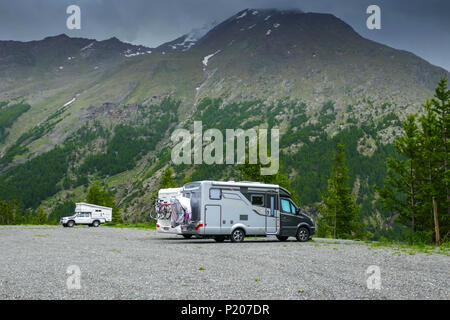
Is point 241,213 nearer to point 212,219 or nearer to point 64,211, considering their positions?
point 212,219

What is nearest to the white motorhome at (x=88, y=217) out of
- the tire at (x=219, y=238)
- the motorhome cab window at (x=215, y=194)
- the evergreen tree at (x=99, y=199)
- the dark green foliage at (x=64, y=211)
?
the evergreen tree at (x=99, y=199)

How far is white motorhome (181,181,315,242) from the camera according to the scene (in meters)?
22.1

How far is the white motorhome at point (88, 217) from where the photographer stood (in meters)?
52.2

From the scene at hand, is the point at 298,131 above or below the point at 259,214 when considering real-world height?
above

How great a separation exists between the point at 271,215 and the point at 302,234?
8.35ft

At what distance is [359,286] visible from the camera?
9.43 metres

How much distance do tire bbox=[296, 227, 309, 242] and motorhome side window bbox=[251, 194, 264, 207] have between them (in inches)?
121

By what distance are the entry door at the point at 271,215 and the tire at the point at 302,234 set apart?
5.55ft

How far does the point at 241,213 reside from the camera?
2272 cm

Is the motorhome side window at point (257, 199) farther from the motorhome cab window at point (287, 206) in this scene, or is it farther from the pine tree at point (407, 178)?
the pine tree at point (407, 178)

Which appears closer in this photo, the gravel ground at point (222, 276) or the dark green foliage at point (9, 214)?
the gravel ground at point (222, 276)
